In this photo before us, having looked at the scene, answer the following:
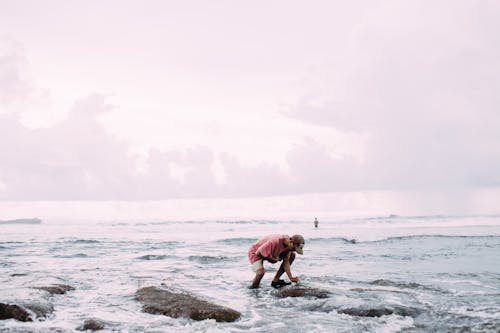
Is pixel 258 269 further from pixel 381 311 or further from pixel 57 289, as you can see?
pixel 57 289

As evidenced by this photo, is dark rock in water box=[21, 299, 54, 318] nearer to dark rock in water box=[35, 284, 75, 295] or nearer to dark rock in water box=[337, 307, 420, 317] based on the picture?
dark rock in water box=[35, 284, 75, 295]

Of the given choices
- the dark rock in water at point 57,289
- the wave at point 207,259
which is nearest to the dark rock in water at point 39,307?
the dark rock in water at point 57,289

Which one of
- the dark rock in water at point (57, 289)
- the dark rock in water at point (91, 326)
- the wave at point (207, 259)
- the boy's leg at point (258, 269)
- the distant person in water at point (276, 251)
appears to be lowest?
the wave at point (207, 259)

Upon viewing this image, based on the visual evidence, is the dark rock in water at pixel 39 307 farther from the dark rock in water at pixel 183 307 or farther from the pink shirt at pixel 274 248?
the pink shirt at pixel 274 248

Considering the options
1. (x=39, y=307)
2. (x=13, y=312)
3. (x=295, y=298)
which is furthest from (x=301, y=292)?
(x=13, y=312)

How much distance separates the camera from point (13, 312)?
857 cm

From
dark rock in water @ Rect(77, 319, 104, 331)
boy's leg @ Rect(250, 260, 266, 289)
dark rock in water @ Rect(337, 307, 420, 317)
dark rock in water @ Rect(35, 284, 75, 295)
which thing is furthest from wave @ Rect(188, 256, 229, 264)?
dark rock in water @ Rect(77, 319, 104, 331)

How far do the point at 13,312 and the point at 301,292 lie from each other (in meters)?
6.31

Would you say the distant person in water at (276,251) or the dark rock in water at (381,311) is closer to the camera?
the dark rock in water at (381,311)

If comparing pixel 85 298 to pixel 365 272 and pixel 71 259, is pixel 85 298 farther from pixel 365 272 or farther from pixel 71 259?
pixel 71 259

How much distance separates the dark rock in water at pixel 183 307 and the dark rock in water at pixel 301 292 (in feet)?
7.55

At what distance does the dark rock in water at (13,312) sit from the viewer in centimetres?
847

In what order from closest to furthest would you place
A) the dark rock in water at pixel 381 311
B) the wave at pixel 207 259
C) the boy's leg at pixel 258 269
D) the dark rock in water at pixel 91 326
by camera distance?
the dark rock in water at pixel 91 326 < the dark rock in water at pixel 381 311 < the boy's leg at pixel 258 269 < the wave at pixel 207 259

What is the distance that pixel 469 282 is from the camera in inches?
530
